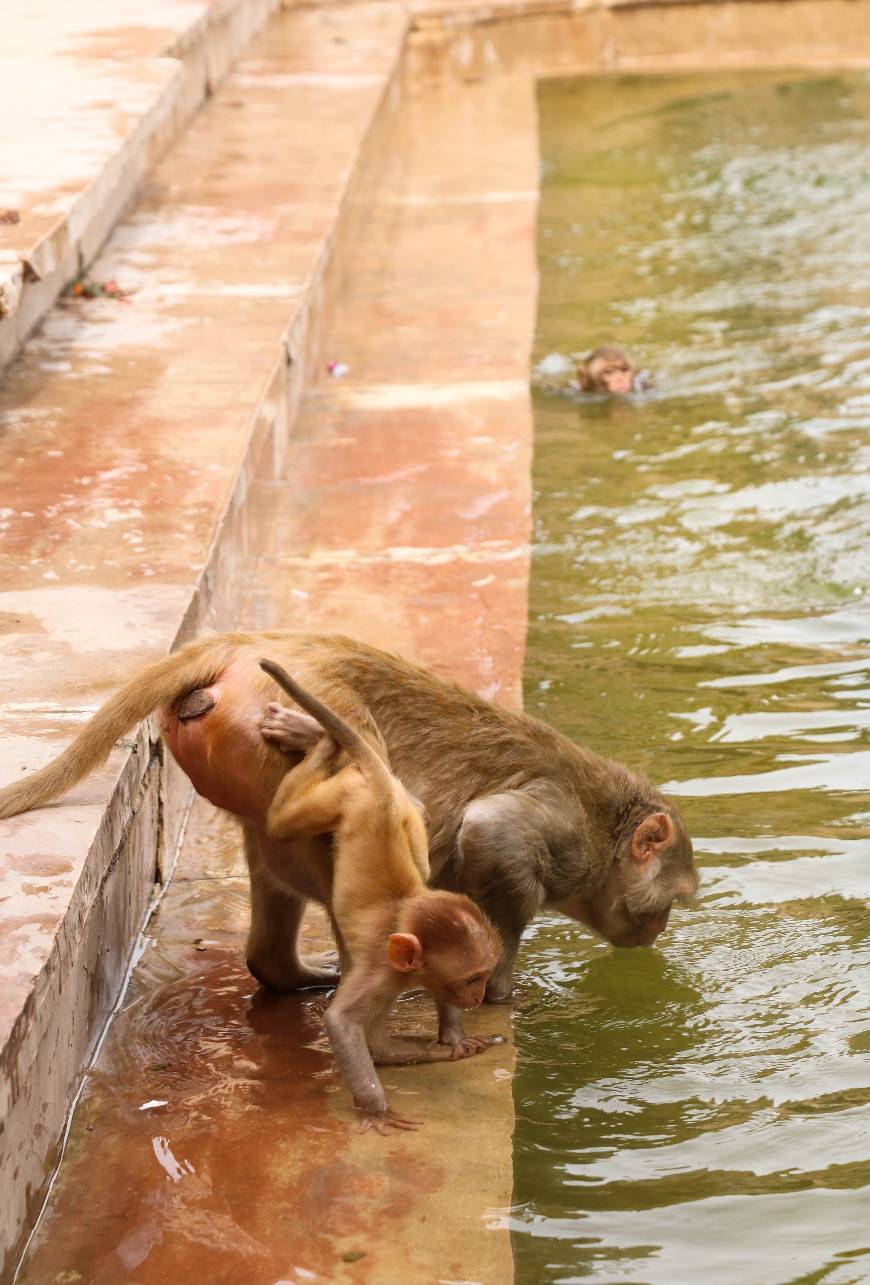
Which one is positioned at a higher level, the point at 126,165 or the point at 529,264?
the point at 126,165

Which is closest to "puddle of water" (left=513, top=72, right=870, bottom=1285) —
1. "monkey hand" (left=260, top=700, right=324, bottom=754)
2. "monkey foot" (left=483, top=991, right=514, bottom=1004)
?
"monkey foot" (left=483, top=991, right=514, bottom=1004)

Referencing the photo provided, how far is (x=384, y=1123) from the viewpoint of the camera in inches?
147

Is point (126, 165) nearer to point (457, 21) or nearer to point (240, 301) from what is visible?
point (240, 301)

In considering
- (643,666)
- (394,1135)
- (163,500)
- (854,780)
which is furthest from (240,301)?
(394,1135)

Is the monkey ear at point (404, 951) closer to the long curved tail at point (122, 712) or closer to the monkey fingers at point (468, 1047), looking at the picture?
the monkey fingers at point (468, 1047)

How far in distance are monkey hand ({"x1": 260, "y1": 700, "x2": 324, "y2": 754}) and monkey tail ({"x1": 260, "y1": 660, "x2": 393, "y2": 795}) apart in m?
0.05

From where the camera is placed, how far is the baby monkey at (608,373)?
28.6ft

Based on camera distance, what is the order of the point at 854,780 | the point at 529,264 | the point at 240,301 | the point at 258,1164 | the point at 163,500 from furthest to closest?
the point at 529,264 → the point at 240,301 → the point at 163,500 → the point at 854,780 → the point at 258,1164

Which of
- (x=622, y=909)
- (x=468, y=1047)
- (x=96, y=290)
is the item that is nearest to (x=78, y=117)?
(x=96, y=290)

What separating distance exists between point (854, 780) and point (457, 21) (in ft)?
44.2

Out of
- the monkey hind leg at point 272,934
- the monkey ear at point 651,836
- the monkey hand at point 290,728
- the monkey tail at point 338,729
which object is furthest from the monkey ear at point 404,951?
the monkey ear at point 651,836

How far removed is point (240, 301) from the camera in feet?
27.1

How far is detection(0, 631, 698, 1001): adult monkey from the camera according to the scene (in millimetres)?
3891

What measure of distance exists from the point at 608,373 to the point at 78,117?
2.68 meters
